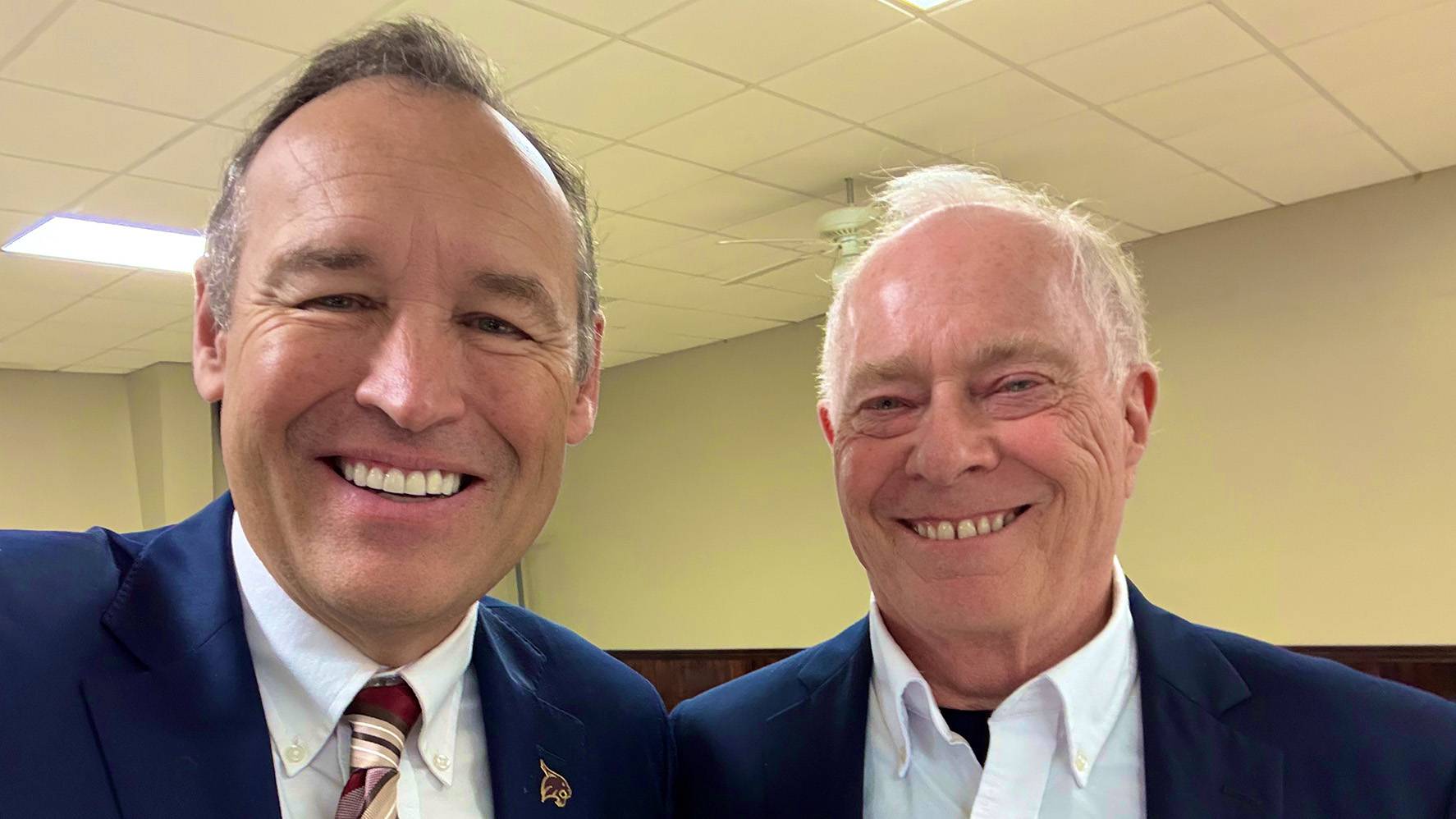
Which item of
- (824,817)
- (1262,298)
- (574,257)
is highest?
(1262,298)

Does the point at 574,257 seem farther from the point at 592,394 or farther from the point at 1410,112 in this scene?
the point at 1410,112

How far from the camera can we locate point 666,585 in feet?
27.8

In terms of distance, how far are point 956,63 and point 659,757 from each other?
2763 millimetres

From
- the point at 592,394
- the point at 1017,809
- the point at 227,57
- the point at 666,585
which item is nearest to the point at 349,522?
the point at 592,394

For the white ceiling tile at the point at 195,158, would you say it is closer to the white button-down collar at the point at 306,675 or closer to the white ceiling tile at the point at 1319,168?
the white button-down collar at the point at 306,675

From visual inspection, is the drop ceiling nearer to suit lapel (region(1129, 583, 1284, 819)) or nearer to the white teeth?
the white teeth

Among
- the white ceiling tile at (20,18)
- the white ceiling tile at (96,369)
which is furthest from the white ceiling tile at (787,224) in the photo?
the white ceiling tile at (96,369)

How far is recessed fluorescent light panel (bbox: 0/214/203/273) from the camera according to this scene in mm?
4680

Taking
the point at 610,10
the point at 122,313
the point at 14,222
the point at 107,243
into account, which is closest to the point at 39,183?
the point at 14,222

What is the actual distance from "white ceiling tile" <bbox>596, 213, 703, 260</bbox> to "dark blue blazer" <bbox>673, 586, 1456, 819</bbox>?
12.0 feet

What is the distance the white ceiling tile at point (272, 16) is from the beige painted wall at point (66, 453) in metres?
6.15

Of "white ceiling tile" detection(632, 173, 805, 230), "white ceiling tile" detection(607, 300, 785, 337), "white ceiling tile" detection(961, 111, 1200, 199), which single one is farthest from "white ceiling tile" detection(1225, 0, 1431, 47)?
"white ceiling tile" detection(607, 300, 785, 337)

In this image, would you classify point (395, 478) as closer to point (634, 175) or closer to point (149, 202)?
point (634, 175)

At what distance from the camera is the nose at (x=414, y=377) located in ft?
3.61
